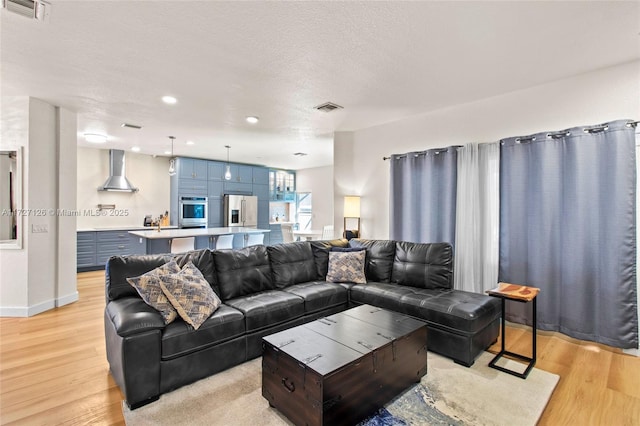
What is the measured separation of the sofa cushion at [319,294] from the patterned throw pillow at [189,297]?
0.92 metres

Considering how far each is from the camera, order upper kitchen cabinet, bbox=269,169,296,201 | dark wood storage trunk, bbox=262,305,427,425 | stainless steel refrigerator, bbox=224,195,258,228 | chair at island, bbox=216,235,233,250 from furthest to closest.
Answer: upper kitchen cabinet, bbox=269,169,296,201
stainless steel refrigerator, bbox=224,195,258,228
chair at island, bbox=216,235,233,250
dark wood storage trunk, bbox=262,305,427,425

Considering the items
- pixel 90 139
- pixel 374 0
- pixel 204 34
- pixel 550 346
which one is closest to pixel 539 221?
pixel 550 346

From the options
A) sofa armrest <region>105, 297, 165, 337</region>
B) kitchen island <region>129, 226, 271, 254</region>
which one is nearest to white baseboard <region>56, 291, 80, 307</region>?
kitchen island <region>129, 226, 271, 254</region>

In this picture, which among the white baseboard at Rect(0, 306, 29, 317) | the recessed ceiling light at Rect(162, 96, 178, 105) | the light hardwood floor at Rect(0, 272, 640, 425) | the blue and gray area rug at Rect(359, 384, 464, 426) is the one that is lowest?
the light hardwood floor at Rect(0, 272, 640, 425)

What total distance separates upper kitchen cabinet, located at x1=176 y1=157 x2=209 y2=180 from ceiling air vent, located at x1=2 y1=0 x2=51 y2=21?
5396 mm

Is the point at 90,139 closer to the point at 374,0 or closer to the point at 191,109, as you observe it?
the point at 191,109

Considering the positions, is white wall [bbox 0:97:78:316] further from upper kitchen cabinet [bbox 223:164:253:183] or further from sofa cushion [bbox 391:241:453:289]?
sofa cushion [bbox 391:241:453:289]

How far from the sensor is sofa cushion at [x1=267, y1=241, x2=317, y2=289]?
3494mm

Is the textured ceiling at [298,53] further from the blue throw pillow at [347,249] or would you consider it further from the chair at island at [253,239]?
the chair at island at [253,239]

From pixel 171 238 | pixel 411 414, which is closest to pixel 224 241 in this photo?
pixel 171 238

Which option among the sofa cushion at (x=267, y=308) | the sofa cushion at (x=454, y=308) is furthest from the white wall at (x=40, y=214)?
the sofa cushion at (x=454, y=308)

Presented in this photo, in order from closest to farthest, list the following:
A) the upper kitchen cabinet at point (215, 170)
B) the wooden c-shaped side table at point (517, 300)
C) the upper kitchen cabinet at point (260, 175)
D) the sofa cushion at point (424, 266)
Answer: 1. the wooden c-shaped side table at point (517, 300)
2. the sofa cushion at point (424, 266)
3. the upper kitchen cabinet at point (215, 170)
4. the upper kitchen cabinet at point (260, 175)

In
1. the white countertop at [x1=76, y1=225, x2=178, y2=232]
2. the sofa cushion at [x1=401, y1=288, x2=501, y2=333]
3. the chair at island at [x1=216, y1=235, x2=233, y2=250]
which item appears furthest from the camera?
the white countertop at [x1=76, y1=225, x2=178, y2=232]

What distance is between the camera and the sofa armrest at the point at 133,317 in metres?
2.03
